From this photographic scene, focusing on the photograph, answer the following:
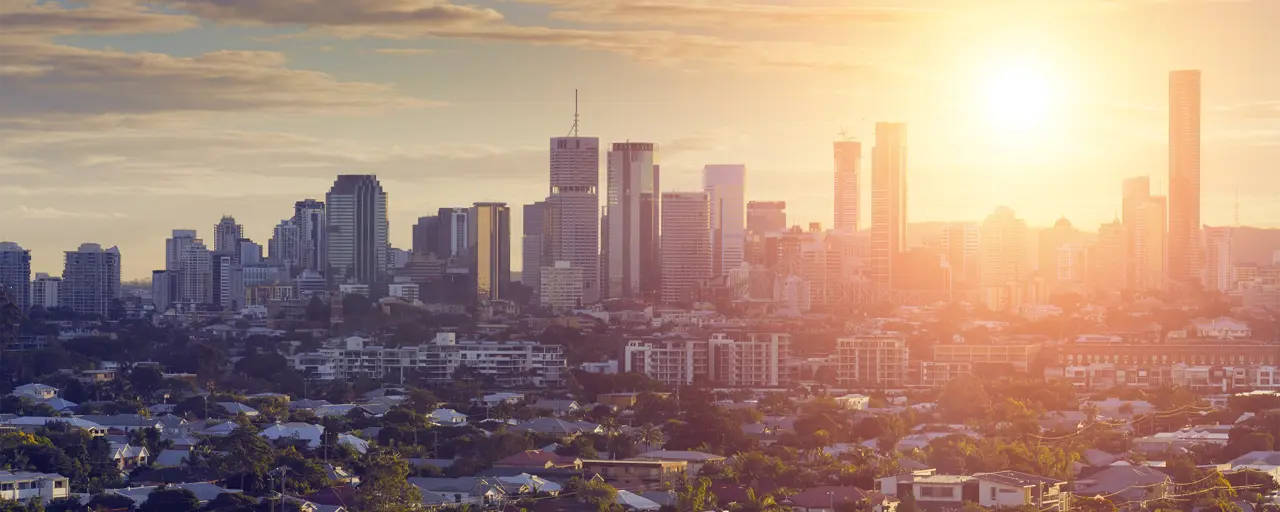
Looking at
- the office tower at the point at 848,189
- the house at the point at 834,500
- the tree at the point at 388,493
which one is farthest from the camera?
the office tower at the point at 848,189

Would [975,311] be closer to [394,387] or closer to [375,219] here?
[375,219]

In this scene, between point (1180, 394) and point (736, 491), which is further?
point (1180, 394)

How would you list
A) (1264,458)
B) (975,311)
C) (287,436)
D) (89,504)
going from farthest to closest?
(975,311)
(287,436)
(1264,458)
(89,504)

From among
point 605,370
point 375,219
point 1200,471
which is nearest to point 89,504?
point 1200,471

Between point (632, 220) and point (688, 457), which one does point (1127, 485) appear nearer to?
point (688, 457)

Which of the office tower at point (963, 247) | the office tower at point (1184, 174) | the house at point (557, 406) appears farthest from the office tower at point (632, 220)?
the house at point (557, 406)

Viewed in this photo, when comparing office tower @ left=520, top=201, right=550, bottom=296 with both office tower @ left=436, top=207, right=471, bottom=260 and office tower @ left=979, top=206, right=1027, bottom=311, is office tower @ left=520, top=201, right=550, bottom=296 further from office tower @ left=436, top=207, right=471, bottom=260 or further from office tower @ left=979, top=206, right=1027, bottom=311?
office tower @ left=979, top=206, right=1027, bottom=311

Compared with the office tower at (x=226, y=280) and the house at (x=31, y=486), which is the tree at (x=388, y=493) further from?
the office tower at (x=226, y=280)
